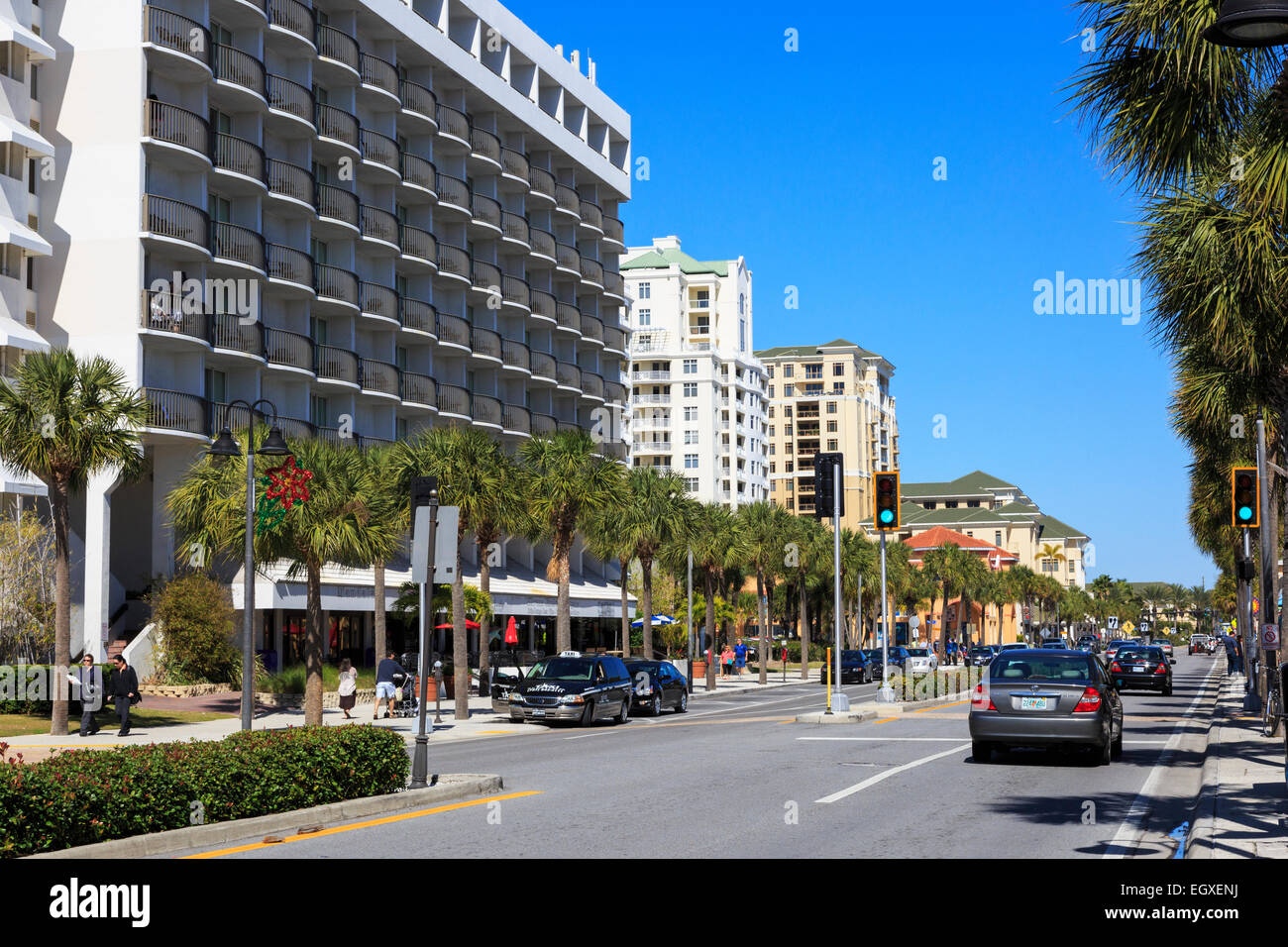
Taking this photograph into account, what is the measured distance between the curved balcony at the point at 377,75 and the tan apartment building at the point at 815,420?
4470 inches

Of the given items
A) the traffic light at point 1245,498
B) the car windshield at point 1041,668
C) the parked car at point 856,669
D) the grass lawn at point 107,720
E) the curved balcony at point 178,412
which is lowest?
the parked car at point 856,669

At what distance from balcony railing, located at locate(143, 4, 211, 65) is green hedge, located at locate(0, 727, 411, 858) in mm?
33740

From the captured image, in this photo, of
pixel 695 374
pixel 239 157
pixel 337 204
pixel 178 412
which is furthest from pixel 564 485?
Answer: pixel 695 374

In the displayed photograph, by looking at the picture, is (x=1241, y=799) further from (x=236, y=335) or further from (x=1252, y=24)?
(x=236, y=335)

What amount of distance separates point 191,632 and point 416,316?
73.2ft

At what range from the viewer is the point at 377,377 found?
176 feet

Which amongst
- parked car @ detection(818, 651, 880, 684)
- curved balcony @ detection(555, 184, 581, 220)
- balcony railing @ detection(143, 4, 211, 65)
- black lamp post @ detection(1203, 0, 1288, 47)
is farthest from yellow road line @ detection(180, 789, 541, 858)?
curved balcony @ detection(555, 184, 581, 220)

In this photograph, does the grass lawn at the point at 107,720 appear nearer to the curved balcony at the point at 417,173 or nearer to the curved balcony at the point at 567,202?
the curved balcony at the point at 417,173

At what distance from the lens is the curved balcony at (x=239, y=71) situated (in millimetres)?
44188

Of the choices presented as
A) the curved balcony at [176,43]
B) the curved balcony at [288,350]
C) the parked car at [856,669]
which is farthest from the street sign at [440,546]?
the parked car at [856,669]

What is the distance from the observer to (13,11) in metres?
39.7

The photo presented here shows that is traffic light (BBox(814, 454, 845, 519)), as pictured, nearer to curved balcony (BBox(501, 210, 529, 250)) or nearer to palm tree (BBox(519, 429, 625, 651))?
palm tree (BBox(519, 429, 625, 651))

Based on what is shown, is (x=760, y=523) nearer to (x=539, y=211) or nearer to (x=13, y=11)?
(x=539, y=211)
